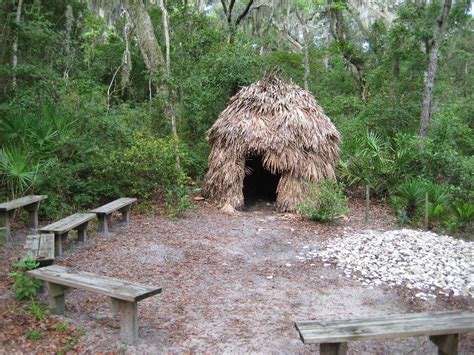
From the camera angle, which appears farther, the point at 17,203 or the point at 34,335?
the point at 17,203

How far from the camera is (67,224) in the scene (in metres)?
6.45

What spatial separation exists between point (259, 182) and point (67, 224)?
274 inches

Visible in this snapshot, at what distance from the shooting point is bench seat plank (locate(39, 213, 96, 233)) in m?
6.07

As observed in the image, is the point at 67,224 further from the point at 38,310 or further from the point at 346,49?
the point at 346,49

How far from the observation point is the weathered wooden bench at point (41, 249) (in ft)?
16.0

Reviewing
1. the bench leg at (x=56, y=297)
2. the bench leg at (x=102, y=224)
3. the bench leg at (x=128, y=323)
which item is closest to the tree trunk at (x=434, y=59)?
the bench leg at (x=102, y=224)

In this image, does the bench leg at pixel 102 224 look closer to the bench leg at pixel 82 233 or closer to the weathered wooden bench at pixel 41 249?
the bench leg at pixel 82 233

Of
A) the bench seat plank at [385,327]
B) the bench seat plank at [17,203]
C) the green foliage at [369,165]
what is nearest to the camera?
the bench seat plank at [385,327]

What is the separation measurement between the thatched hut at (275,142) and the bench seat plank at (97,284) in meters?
5.52

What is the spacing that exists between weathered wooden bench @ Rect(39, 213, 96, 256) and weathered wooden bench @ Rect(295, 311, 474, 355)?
159 inches

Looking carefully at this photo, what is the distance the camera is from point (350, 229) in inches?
330

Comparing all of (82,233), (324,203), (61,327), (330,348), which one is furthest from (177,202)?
(330,348)

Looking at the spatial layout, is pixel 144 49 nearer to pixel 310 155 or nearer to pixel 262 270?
pixel 310 155

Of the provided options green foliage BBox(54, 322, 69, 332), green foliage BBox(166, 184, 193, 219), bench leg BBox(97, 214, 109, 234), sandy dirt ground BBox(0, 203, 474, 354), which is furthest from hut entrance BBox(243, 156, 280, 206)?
green foliage BBox(54, 322, 69, 332)
